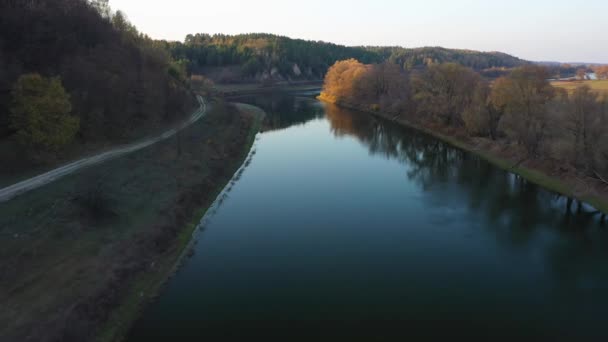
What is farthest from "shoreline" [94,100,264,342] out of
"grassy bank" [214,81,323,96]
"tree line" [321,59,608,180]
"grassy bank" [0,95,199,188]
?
"grassy bank" [214,81,323,96]

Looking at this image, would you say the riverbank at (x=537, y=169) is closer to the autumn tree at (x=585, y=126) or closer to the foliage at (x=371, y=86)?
the autumn tree at (x=585, y=126)

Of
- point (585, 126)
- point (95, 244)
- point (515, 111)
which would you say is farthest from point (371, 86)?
point (95, 244)

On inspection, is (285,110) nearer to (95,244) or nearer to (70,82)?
(70,82)

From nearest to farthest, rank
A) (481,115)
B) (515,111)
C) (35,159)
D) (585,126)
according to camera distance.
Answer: (35,159)
(585,126)
(515,111)
(481,115)

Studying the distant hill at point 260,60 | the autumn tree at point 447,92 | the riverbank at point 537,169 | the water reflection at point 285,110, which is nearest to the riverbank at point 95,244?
the riverbank at point 537,169

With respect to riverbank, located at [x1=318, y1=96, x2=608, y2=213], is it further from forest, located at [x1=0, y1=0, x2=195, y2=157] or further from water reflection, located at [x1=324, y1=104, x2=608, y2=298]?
forest, located at [x1=0, y1=0, x2=195, y2=157]
